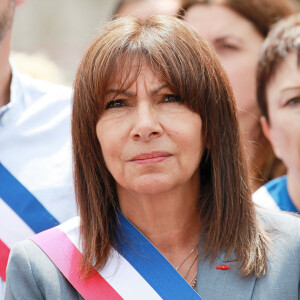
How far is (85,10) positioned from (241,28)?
11.9 feet

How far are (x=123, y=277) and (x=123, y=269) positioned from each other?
3 cm

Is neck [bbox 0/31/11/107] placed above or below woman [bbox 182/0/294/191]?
above

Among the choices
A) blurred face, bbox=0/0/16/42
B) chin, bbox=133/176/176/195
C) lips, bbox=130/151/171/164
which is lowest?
chin, bbox=133/176/176/195

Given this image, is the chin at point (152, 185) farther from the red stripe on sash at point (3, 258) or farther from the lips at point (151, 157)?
the red stripe on sash at point (3, 258)

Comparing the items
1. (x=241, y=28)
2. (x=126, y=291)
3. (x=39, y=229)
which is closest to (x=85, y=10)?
(x=241, y=28)

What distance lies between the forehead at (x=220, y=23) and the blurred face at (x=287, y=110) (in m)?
0.80

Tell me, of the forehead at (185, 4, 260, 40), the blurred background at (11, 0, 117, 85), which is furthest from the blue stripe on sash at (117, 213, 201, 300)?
the blurred background at (11, 0, 117, 85)

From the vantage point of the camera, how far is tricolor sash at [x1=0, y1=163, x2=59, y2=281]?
3197 millimetres

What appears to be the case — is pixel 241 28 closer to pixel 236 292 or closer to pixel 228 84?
pixel 228 84

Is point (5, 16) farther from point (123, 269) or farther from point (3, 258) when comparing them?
point (123, 269)

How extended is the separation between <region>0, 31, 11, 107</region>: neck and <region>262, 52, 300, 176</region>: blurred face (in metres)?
1.24

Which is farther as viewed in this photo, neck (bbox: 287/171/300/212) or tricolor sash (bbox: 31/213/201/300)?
A: neck (bbox: 287/171/300/212)

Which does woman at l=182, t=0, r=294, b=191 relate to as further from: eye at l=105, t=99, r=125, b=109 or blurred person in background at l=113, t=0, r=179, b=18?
eye at l=105, t=99, r=125, b=109

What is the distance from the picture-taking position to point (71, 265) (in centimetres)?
280
